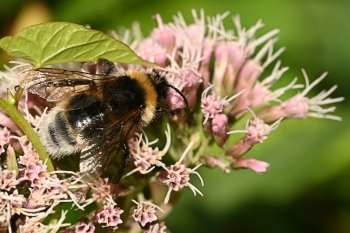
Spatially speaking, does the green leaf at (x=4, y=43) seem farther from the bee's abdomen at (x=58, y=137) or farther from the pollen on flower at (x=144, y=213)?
the pollen on flower at (x=144, y=213)

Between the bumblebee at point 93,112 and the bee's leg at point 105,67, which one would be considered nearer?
the bumblebee at point 93,112

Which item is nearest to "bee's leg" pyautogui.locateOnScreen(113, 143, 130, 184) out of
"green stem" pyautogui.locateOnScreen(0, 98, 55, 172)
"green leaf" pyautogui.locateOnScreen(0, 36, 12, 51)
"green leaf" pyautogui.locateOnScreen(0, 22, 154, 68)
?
"green stem" pyautogui.locateOnScreen(0, 98, 55, 172)

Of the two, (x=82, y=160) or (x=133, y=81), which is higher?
(x=133, y=81)

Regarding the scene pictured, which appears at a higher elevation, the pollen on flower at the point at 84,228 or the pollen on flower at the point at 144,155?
the pollen on flower at the point at 144,155

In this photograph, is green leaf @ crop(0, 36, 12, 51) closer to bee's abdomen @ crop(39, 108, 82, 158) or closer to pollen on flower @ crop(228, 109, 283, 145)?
bee's abdomen @ crop(39, 108, 82, 158)

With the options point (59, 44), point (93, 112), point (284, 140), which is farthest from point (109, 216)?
point (284, 140)

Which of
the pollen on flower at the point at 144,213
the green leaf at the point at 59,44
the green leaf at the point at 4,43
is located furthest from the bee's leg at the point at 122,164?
the green leaf at the point at 4,43

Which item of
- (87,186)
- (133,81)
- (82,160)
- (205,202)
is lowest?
(205,202)

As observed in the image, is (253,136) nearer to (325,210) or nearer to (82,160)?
(82,160)

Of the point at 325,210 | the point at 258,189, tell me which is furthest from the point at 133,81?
the point at 325,210
